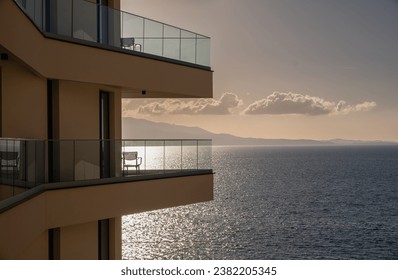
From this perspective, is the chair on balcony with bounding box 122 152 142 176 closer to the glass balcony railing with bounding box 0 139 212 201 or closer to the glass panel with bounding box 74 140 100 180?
the glass balcony railing with bounding box 0 139 212 201

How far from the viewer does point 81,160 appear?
41.7ft

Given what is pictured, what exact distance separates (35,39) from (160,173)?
15.2 feet

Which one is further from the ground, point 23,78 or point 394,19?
point 394,19

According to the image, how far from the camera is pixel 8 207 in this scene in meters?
8.34

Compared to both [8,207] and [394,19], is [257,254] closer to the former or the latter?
[8,207]

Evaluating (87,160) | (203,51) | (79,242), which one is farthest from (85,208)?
(203,51)

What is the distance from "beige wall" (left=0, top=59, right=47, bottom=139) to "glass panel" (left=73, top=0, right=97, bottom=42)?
149 centimetres

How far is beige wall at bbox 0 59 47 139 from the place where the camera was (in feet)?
41.0

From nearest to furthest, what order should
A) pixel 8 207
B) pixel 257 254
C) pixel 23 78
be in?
pixel 8 207 < pixel 23 78 < pixel 257 254

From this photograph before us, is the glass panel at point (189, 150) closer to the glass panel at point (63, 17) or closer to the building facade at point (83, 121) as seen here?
the building facade at point (83, 121)

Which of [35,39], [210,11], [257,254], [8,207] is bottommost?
[257,254]

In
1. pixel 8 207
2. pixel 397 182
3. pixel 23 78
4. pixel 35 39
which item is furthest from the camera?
pixel 397 182

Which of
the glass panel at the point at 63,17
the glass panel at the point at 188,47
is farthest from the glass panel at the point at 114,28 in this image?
the glass panel at the point at 188,47
